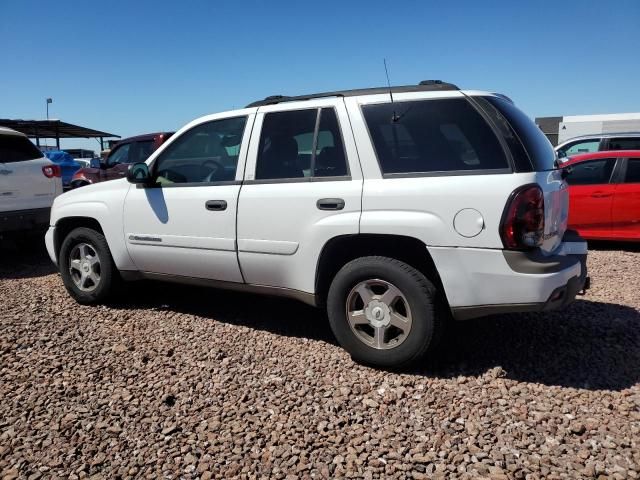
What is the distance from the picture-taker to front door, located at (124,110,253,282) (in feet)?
12.9

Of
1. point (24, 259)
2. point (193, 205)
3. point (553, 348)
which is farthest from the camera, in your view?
point (24, 259)

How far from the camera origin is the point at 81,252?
4863 mm

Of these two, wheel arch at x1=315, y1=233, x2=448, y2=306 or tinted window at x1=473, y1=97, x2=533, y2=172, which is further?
wheel arch at x1=315, y1=233, x2=448, y2=306

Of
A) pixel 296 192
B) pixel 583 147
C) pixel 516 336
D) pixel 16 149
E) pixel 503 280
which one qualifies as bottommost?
pixel 516 336

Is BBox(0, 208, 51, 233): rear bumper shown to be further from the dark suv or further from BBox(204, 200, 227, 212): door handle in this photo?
BBox(204, 200, 227, 212): door handle

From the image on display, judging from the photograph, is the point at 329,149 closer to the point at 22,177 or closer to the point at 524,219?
the point at 524,219

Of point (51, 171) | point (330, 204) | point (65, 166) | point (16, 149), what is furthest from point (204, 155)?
point (65, 166)

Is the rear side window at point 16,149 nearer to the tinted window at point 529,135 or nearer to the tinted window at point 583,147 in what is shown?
the tinted window at point 529,135

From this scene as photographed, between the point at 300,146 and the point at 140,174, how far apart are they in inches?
58.9

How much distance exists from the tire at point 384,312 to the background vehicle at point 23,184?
5076 millimetres

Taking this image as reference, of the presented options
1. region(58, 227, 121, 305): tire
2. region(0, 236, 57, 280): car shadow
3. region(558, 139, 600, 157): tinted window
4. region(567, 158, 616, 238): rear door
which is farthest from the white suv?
region(558, 139, 600, 157): tinted window

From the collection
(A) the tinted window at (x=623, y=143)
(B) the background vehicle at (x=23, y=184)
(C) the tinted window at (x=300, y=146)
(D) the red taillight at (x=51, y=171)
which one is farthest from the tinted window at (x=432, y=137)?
(A) the tinted window at (x=623, y=143)

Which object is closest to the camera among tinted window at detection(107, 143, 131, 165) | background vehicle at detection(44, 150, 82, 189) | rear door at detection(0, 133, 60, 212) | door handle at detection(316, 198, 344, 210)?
door handle at detection(316, 198, 344, 210)

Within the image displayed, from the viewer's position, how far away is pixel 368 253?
3451 millimetres
